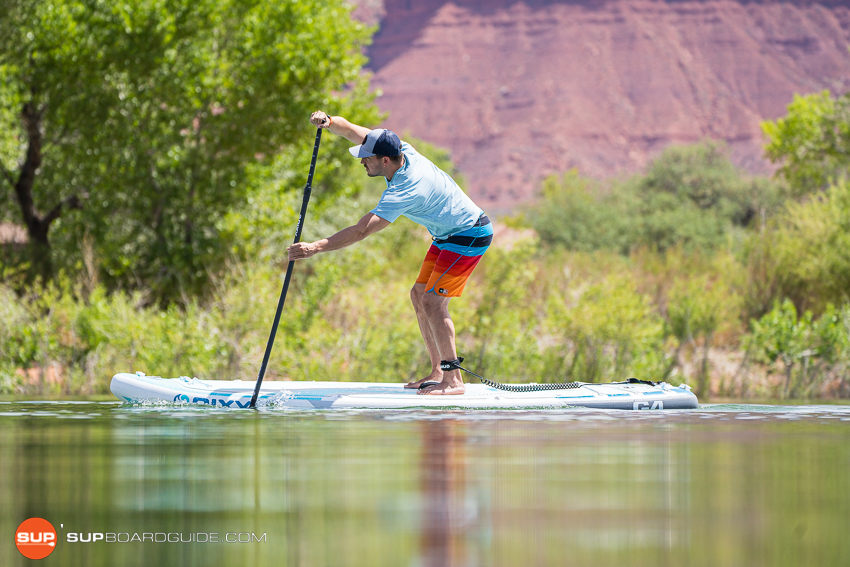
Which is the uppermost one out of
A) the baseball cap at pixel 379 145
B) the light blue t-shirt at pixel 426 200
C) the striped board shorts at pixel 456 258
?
the baseball cap at pixel 379 145

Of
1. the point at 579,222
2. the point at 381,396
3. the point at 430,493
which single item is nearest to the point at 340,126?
the point at 381,396

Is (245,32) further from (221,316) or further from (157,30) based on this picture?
(221,316)

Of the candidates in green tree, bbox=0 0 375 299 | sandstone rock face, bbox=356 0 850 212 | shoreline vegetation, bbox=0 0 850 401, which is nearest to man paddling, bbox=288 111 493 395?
shoreline vegetation, bbox=0 0 850 401

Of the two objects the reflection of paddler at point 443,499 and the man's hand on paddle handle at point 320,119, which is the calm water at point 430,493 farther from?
the man's hand on paddle handle at point 320,119

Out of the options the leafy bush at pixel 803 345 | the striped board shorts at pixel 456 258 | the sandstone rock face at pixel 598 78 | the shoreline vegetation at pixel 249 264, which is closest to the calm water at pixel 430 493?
the striped board shorts at pixel 456 258

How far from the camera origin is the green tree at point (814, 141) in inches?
1321

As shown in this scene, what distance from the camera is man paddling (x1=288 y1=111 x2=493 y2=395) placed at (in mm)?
8375

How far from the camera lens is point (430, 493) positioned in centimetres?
406

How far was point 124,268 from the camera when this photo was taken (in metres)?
17.7

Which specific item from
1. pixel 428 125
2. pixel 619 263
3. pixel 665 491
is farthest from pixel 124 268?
pixel 428 125

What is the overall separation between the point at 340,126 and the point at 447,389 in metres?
2.62

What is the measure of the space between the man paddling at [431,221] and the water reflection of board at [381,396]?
0.34m

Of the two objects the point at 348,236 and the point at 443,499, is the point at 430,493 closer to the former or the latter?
the point at 443,499

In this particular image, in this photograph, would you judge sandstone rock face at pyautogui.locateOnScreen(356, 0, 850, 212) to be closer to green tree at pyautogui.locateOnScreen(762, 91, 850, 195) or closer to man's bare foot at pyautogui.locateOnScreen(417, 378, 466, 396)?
green tree at pyautogui.locateOnScreen(762, 91, 850, 195)
